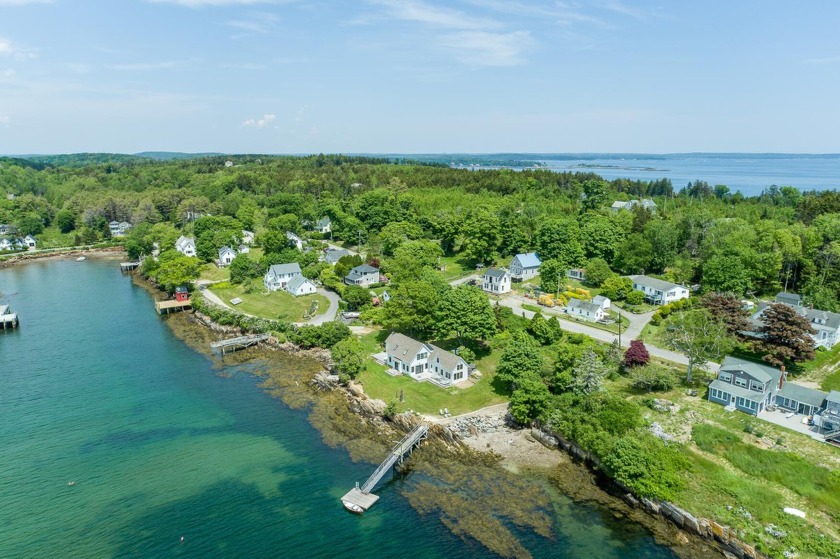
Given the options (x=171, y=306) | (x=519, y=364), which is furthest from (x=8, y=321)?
(x=519, y=364)

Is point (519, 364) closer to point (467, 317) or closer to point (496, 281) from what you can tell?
point (467, 317)

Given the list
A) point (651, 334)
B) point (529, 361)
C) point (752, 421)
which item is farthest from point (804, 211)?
point (529, 361)

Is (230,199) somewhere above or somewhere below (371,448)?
above

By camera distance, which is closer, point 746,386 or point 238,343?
point 746,386

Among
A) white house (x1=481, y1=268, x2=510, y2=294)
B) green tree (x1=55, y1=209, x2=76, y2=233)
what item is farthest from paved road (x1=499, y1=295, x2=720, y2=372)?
green tree (x1=55, y1=209, x2=76, y2=233)

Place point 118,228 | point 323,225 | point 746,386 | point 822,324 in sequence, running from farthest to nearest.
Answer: point 118,228
point 323,225
point 822,324
point 746,386

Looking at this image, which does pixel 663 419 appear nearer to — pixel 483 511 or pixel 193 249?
pixel 483 511
